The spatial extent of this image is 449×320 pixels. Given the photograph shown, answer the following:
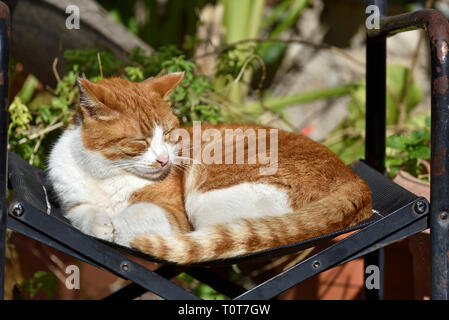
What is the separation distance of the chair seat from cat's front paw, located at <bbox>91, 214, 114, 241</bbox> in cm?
7

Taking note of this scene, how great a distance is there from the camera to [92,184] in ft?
4.89

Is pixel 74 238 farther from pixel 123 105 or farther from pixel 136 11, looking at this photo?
pixel 136 11

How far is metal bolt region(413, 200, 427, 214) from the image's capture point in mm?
1209

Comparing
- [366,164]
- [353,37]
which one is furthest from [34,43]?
[353,37]

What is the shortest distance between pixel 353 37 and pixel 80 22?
1.91 metres

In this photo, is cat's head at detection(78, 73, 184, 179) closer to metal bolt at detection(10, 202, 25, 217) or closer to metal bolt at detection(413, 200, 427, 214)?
metal bolt at detection(10, 202, 25, 217)

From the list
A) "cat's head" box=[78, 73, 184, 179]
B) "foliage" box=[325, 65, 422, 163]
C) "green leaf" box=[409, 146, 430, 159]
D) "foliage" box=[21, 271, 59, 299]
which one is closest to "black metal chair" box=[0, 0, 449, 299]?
"cat's head" box=[78, 73, 184, 179]

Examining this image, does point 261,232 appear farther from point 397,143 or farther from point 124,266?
point 397,143

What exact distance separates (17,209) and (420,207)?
0.89 meters

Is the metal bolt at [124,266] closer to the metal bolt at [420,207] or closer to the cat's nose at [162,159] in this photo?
the cat's nose at [162,159]

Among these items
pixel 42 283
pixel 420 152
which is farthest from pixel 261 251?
pixel 42 283

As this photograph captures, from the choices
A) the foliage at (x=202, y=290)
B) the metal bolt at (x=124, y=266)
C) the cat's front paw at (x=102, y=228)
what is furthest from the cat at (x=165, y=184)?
the foliage at (x=202, y=290)

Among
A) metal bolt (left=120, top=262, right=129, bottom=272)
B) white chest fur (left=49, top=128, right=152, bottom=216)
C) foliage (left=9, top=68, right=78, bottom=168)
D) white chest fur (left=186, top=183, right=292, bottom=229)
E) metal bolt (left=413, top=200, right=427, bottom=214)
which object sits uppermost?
foliage (left=9, top=68, right=78, bottom=168)

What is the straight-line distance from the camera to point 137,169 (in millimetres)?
1463
